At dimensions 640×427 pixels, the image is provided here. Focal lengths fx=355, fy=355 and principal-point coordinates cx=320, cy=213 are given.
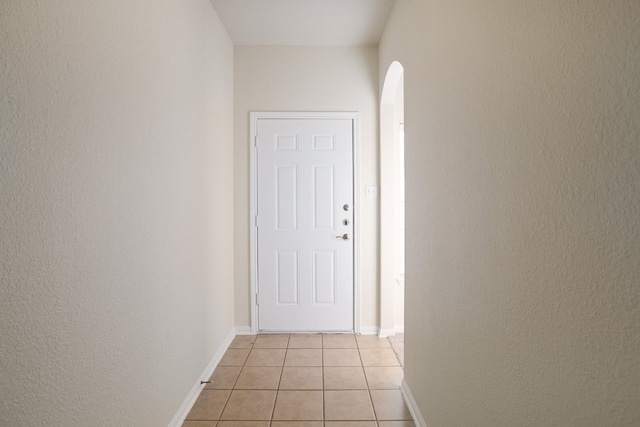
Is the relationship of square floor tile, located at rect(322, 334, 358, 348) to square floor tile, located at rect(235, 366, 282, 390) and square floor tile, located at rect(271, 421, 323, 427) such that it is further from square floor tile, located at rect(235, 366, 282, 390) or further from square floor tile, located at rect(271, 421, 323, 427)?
square floor tile, located at rect(271, 421, 323, 427)

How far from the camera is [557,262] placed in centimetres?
80

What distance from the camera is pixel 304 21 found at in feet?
9.37

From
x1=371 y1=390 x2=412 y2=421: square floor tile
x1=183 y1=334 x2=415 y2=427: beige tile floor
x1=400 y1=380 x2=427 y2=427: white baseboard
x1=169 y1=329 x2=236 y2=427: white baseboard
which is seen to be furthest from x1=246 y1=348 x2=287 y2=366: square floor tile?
x1=400 y1=380 x2=427 y2=427: white baseboard

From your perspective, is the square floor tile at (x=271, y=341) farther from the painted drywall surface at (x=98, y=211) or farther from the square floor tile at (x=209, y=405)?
the painted drywall surface at (x=98, y=211)

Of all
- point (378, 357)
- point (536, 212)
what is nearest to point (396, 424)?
point (378, 357)

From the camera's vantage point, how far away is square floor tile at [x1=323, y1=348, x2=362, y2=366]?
2748mm

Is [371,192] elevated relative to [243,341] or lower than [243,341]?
elevated

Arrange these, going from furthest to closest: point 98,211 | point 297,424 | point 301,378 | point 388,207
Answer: point 388,207, point 301,378, point 297,424, point 98,211

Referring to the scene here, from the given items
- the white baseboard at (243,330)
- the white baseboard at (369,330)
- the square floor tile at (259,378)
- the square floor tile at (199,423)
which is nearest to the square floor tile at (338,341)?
the white baseboard at (369,330)

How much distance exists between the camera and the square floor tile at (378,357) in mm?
2752

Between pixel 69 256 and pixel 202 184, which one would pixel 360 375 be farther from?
pixel 69 256

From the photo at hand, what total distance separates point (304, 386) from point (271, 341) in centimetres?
86

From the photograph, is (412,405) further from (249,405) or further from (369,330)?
(369,330)

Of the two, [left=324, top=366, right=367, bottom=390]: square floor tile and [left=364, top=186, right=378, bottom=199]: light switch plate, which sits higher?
[left=364, top=186, right=378, bottom=199]: light switch plate
